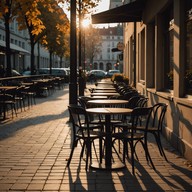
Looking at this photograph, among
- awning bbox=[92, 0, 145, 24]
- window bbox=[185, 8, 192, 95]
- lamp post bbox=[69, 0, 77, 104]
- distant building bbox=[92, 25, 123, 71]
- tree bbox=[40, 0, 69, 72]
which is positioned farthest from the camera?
distant building bbox=[92, 25, 123, 71]

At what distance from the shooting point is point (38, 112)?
52.5 feet

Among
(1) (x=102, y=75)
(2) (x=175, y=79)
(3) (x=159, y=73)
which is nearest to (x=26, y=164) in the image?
(2) (x=175, y=79)

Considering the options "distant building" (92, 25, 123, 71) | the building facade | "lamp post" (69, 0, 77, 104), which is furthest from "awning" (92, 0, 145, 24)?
"distant building" (92, 25, 123, 71)

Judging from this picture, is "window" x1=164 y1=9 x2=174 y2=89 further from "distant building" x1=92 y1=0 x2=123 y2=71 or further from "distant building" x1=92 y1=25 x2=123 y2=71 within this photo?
"distant building" x1=92 y1=0 x2=123 y2=71

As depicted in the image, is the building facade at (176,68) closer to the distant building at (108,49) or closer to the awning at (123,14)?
the awning at (123,14)

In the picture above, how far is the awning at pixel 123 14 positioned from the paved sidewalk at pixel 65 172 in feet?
18.8

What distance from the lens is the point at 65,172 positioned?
659 cm

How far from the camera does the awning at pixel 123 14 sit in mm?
14195

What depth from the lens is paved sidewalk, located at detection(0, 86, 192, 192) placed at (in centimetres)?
580

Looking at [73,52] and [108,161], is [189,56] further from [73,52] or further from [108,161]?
[73,52]

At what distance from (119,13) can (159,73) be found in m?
3.52

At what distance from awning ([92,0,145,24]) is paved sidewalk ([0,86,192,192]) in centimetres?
573

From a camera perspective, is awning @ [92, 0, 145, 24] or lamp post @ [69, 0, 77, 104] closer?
lamp post @ [69, 0, 77, 104]

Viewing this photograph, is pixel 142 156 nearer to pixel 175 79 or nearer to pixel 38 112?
pixel 175 79
